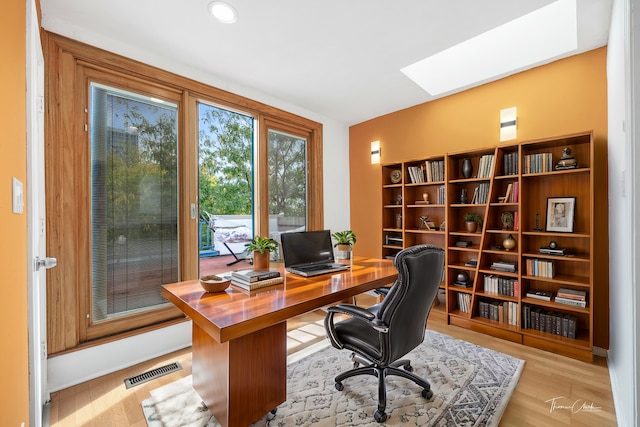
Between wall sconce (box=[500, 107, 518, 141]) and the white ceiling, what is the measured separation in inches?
28.7

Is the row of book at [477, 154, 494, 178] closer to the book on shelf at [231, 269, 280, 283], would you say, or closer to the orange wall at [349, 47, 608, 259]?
the orange wall at [349, 47, 608, 259]

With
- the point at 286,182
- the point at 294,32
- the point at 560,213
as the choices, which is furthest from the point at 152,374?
the point at 560,213

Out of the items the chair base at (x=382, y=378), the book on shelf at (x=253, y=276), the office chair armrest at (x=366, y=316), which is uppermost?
the book on shelf at (x=253, y=276)

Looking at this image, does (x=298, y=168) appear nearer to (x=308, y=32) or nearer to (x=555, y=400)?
(x=308, y=32)

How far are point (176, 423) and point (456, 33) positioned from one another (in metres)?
3.47

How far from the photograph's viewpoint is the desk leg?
5.11 ft

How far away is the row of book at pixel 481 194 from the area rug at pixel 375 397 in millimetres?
1541

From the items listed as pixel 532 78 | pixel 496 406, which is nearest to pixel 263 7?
pixel 532 78

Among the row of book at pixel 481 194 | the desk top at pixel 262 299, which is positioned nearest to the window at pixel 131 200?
the desk top at pixel 262 299

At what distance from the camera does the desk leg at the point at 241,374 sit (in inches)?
61.3

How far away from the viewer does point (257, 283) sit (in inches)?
73.9

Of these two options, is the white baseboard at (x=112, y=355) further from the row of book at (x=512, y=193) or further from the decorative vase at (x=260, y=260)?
the row of book at (x=512, y=193)

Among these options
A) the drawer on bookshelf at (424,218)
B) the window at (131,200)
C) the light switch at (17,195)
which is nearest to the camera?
the light switch at (17,195)

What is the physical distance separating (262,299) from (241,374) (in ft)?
1.37
